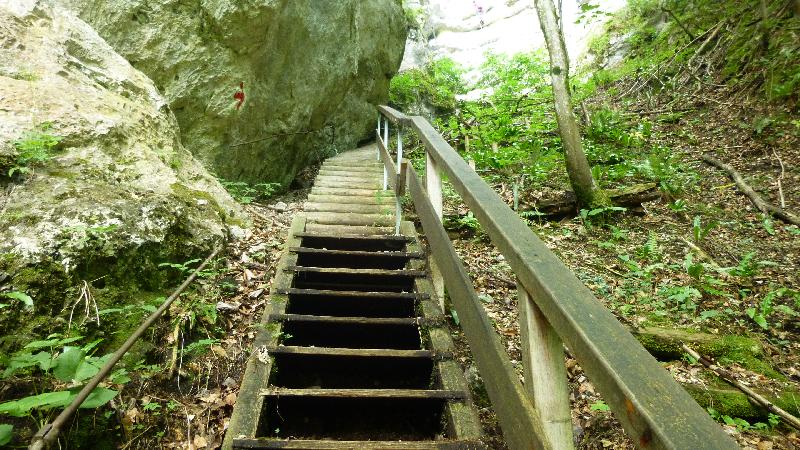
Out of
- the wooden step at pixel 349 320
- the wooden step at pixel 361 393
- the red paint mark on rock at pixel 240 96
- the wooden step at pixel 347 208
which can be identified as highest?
the red paint mark on rock at pixel 240 96

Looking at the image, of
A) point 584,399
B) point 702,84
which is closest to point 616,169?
point 702,84

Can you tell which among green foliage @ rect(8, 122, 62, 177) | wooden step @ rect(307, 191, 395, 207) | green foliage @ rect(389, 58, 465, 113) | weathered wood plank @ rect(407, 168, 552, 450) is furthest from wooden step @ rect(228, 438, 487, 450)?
green foliage @ rect(389, 58, 465, 113)

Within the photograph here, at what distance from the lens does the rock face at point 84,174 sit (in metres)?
2.75

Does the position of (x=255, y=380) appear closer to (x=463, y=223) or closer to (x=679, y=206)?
(x=463, y=223)

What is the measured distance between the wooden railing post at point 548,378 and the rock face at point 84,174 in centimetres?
264

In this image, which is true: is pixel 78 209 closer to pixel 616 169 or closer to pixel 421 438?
pixel 421 438

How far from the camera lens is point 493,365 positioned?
1918mm

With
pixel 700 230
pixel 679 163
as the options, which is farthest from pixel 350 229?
pixel 679 163

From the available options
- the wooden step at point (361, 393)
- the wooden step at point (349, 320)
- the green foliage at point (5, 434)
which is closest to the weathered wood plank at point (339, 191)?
the wooden step at point (349, 320)

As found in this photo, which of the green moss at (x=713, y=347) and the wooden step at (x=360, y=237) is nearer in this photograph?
the green moss at (x=713, y=347)

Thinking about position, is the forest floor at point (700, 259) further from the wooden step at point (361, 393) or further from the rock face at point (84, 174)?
the rock face at point (84, 174)

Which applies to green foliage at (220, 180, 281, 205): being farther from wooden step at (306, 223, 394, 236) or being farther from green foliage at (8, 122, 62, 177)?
green foliage at (8, 122, 62, 177)

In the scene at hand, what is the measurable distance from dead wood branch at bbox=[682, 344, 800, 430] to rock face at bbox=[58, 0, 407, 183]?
659 centimetres

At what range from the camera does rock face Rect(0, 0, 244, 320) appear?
9.04 ft
